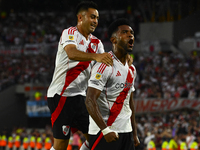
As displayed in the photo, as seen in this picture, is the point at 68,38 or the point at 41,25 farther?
the point at 41,25

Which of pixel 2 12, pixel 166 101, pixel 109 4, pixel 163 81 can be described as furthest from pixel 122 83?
pixel 2 12

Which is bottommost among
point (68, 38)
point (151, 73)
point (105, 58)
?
point (151, 73)

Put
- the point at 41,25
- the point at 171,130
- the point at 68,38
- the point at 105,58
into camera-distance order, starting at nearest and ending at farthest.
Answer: the point at 105,58 < the point at 68,38 < the point at 171,130 < the point at 41,25

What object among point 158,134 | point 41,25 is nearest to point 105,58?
point 158,134

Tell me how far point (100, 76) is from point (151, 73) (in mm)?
16226

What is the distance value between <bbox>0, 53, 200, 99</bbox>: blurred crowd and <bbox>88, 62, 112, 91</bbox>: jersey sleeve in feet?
44.5

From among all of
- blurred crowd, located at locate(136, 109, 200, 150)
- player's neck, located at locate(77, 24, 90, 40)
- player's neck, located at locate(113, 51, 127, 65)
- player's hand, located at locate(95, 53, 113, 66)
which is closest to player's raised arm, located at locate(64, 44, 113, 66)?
player's hand, located at locate(95, 53, 113, 66)

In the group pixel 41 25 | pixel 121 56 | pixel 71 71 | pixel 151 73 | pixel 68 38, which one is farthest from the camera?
pixel 41 25

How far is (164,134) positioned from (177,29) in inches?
572

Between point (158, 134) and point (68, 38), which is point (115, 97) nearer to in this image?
point (68, 38)

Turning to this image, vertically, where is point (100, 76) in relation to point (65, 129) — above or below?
above

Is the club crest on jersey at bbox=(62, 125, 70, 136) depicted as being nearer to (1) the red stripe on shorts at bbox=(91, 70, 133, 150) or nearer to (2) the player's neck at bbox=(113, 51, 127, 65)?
(1) the red stripe on shorts at bbox=(91, 70, 133, 150)

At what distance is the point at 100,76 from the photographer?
341cm

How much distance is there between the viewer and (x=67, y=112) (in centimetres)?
415
